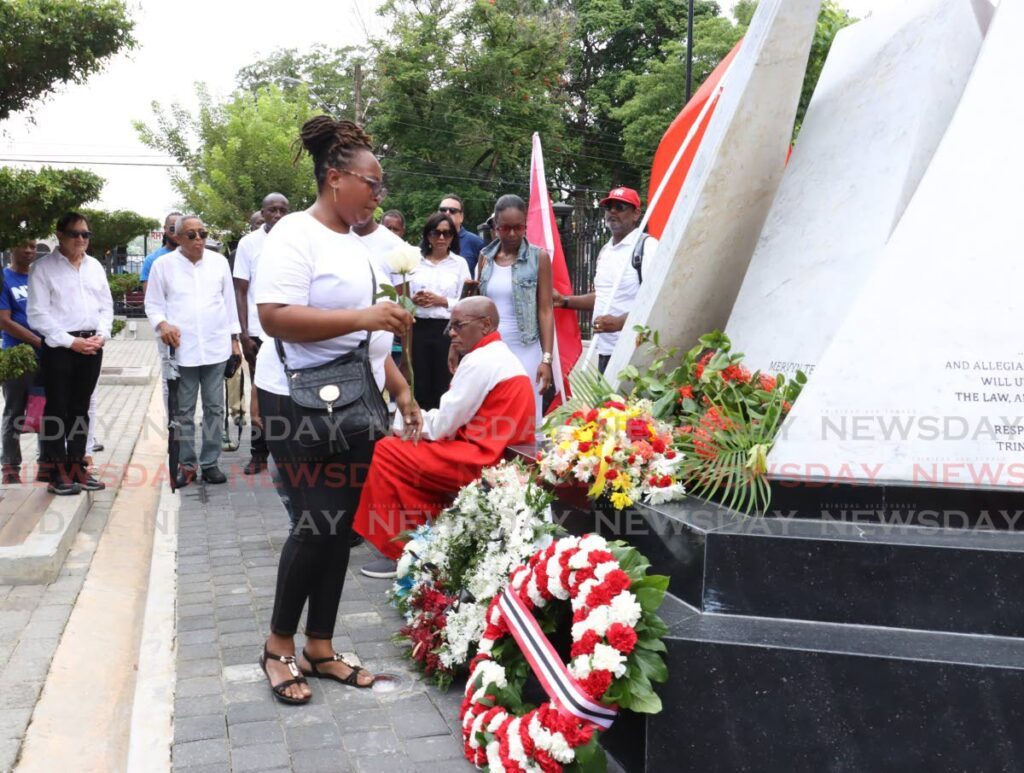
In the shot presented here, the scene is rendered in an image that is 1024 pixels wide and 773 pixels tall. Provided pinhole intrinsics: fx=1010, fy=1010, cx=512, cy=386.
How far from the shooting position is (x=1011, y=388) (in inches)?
129

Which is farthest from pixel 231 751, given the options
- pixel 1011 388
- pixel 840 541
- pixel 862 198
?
pixel 862 198

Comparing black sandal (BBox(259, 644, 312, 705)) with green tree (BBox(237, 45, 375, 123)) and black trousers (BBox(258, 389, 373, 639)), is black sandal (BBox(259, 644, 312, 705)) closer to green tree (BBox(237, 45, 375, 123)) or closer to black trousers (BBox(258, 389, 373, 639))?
black trousers (BBox(258, 389, 373, 639))

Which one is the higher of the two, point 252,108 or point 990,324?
point 252,108

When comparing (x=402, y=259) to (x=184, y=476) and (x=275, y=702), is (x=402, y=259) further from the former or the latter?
(x=184, y=476)

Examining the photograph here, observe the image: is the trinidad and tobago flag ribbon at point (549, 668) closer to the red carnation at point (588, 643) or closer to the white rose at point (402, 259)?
the red carnation at point (588, 643)

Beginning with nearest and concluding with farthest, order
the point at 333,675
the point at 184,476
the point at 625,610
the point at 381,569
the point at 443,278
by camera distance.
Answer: the point at 625,610, the point at 333,675, the point at 381,569, the point at 443,278, the point at 184,476

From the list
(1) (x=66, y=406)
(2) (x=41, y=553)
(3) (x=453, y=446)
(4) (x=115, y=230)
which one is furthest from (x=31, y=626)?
(4) (x=115, y=230)

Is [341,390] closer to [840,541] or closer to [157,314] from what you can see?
[840,541]

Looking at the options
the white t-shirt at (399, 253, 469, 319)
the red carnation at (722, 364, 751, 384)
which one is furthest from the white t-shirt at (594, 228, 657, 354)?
the red carnation at (722, 364, 751, 384)

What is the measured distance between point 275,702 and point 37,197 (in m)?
3.91

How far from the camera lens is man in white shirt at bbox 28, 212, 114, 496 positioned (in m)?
6.67

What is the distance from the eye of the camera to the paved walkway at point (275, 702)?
10.6ft

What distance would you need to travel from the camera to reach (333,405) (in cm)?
347

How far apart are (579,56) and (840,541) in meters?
36.9
